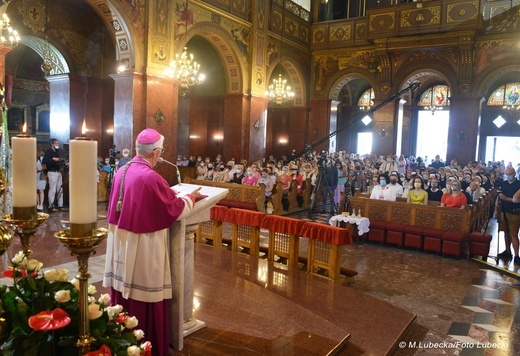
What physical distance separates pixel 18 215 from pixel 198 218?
2125 millimetres

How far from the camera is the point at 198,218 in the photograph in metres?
3.77

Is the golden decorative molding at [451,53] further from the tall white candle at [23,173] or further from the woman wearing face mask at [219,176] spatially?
the tall white candle at [23,173]

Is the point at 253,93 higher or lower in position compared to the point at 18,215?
higher

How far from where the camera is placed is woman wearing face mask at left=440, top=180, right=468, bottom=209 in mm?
9445

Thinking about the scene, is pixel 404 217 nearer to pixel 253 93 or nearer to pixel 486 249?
pixel 486 249

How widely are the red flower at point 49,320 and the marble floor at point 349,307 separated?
7.67 ft

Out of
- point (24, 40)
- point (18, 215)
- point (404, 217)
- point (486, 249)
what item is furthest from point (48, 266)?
point (24, 40)

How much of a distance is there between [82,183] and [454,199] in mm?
9495

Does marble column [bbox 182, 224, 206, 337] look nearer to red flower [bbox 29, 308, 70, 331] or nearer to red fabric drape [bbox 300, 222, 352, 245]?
red flower [bbox 29, 308, 70, 331]

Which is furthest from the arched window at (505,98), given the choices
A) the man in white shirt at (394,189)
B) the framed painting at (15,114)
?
the framed painting at (15,114)

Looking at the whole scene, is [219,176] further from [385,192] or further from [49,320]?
[49,320]

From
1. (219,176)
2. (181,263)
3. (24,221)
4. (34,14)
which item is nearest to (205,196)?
(181,263)

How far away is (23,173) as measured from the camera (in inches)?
67.6

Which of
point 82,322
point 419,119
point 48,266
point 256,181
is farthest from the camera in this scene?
point 419,119
